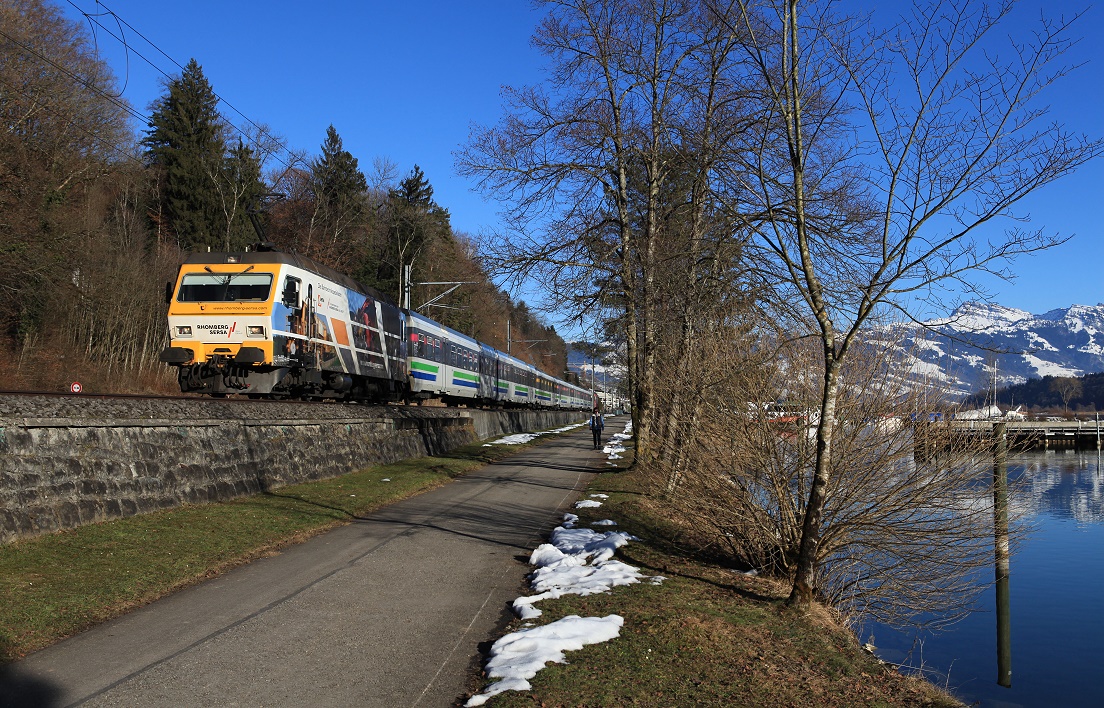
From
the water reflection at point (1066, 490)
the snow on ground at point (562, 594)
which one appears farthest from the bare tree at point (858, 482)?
the snow on ground at point (562, 594)

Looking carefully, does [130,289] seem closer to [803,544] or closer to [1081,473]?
[803,544]

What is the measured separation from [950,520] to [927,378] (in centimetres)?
158

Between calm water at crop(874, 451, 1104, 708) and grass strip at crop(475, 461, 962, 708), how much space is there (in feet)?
12.0

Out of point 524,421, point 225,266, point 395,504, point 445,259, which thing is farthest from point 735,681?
point 445,259

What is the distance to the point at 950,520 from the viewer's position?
8.72 metres

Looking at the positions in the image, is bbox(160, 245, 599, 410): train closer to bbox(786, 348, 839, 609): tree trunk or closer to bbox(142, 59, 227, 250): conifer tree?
bbox(786, 348, 839, 609): tree trunk

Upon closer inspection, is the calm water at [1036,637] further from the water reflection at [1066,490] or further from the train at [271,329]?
the train at [271,329]

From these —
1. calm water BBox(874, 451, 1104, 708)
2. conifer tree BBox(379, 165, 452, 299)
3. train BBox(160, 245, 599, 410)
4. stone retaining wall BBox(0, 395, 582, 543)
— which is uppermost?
conifer tree BBox(379, 165, 452, 299)

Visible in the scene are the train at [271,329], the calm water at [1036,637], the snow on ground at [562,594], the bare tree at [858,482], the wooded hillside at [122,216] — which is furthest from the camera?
the wooded hillside at [122,216]

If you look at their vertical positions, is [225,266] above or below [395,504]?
above

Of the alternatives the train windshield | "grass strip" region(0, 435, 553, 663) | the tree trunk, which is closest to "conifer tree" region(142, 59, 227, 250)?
the train windshield

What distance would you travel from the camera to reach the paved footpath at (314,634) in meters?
5.30

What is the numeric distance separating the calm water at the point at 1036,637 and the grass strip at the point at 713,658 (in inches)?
144

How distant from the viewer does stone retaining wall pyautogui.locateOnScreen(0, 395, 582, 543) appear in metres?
8.43
